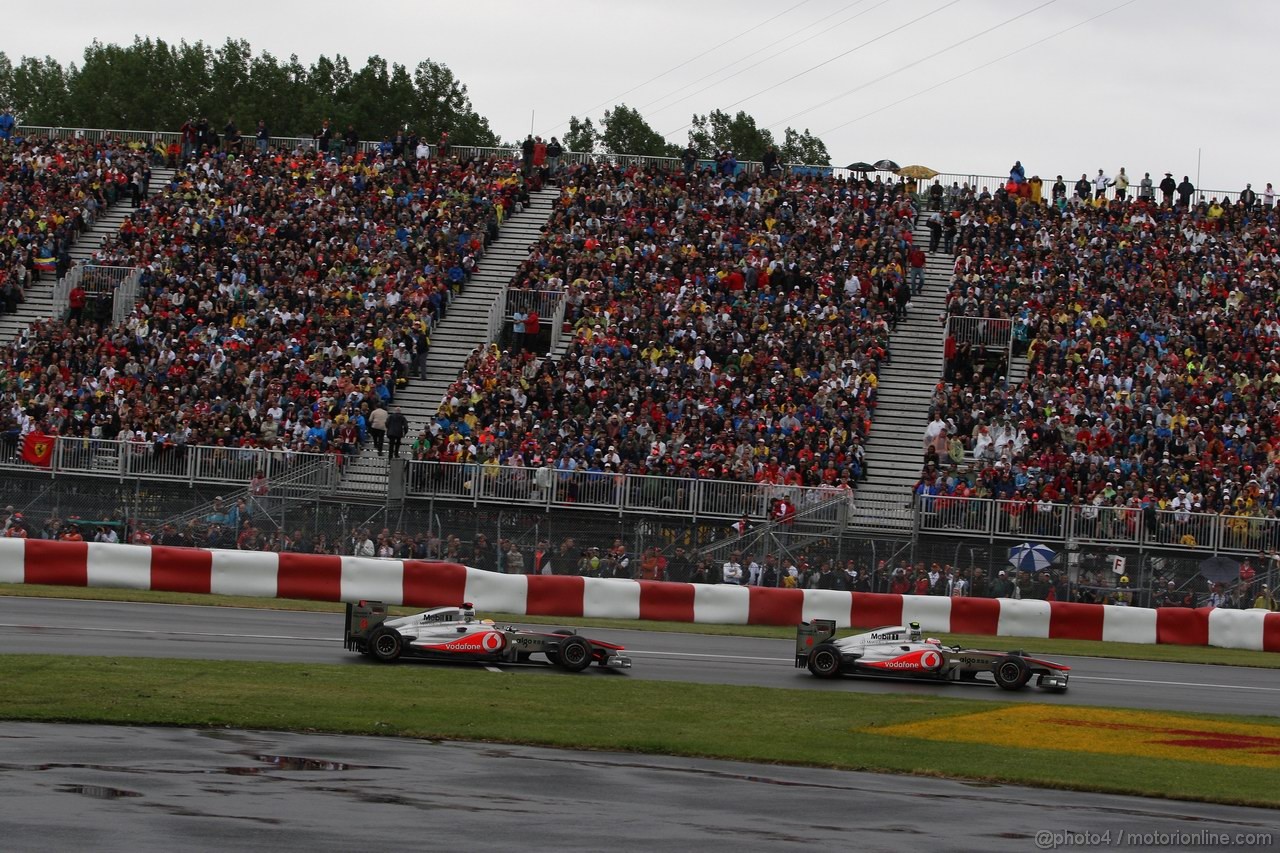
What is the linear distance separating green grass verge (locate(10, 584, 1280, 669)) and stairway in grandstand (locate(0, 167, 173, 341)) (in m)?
19.0

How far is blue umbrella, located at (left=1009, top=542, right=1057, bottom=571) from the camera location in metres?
30.9

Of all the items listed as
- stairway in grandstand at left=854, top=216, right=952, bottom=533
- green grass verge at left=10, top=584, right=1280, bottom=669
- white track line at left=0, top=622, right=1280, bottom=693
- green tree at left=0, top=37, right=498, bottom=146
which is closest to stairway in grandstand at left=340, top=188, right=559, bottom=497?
green grass verge at left=10, top=584, right=1280, bottom=669

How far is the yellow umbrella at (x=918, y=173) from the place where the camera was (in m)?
47.8

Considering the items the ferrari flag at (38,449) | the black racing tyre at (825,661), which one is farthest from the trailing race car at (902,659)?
the ferrari flag at (38,449)

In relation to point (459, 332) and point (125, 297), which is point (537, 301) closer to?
point (459, 332)

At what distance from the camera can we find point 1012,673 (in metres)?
20.9

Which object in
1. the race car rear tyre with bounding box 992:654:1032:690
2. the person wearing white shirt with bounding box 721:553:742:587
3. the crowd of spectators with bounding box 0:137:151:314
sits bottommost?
the race car rear tyre with bounding box 992:654:1032:690

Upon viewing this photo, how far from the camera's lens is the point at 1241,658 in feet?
88.8

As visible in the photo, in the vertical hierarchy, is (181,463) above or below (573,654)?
above

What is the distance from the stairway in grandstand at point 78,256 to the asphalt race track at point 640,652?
2189cm

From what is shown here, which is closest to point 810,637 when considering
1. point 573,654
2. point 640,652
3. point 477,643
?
point 640,652

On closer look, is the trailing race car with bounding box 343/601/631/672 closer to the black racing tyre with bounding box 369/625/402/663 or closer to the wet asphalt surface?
the black racing tyre with bounding box 369/625/402/663

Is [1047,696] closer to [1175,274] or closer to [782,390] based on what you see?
[782,390]

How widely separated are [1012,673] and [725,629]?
7.17 m
